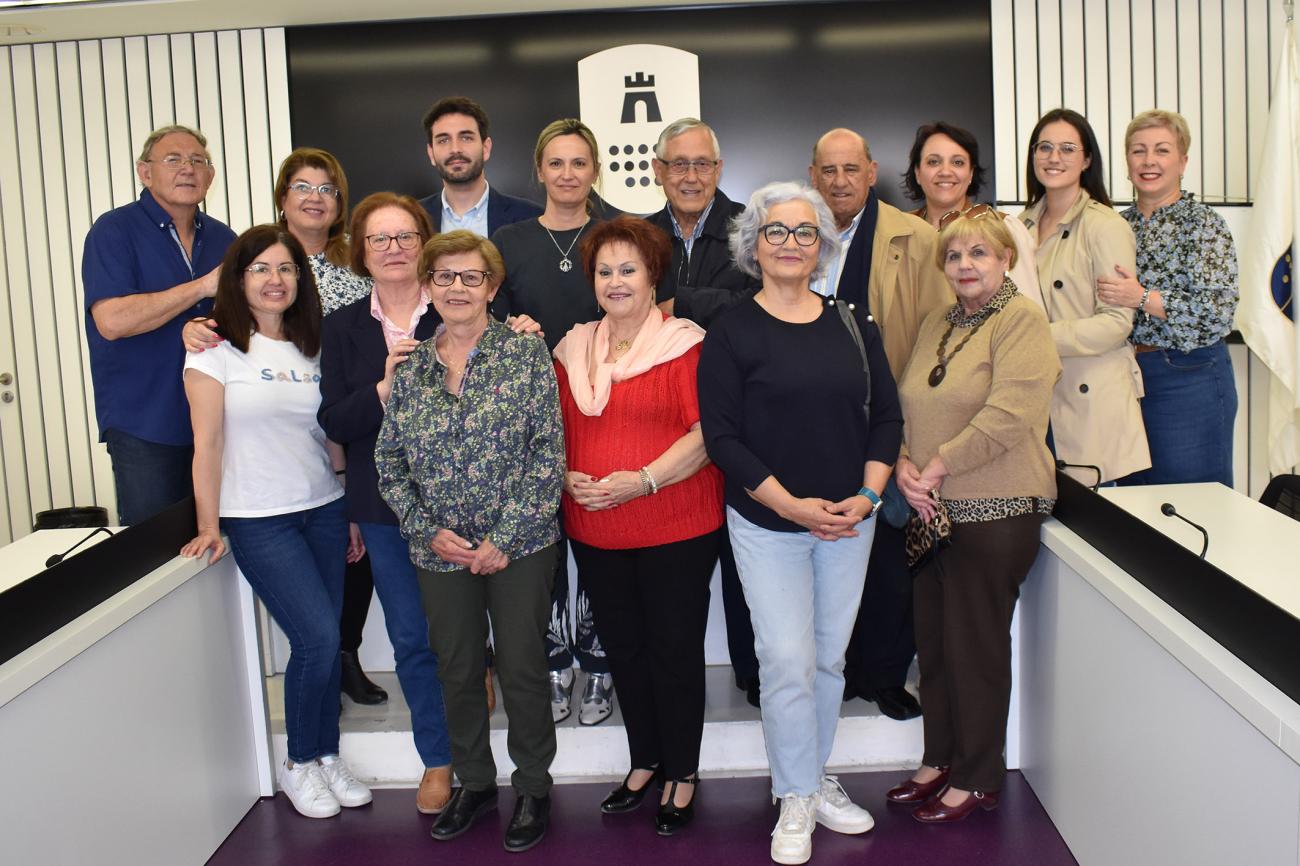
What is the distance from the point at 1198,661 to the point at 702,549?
1.20 meters

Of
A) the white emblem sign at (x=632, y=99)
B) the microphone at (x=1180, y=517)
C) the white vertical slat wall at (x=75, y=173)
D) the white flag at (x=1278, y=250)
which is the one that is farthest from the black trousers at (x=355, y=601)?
the white flag at (x=1278, y=250)

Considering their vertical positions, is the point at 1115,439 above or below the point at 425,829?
above

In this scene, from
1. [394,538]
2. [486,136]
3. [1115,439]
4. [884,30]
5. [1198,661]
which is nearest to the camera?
[1198,661]

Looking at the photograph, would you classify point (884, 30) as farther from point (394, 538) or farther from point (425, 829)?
point (425, 829)

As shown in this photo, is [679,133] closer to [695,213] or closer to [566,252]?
[695,213]

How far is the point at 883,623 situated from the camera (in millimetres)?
3299

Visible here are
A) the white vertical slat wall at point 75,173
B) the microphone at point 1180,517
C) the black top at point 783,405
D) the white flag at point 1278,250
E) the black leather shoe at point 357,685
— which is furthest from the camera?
the white vertical slat wall at point 75,173

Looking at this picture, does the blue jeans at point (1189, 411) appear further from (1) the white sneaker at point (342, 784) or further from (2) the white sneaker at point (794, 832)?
(1) the white sneaker at point (342, 784)

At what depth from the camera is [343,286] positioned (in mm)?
3295

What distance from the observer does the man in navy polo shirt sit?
3078mm

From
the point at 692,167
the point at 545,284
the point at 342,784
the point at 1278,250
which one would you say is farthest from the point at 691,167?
the point at 1278,250

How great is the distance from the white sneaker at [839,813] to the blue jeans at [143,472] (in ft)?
6.69

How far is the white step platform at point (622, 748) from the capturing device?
3.31 meters

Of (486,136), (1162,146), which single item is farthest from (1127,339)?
(486,136)
